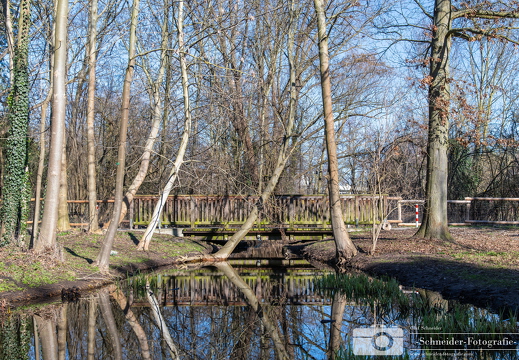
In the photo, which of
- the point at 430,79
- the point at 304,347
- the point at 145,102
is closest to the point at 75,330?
the point at 304,347

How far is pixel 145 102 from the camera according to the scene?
27.1 metres

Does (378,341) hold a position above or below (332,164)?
below

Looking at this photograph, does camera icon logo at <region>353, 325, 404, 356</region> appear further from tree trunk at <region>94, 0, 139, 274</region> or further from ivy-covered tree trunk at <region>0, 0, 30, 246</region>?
ivy-covered tree trunk at <region>0, 0, 30, 246</region>

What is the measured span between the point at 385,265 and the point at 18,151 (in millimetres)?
9943

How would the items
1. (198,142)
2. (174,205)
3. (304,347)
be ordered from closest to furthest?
1. (304,347)
2. (174,205)
3. (198,142)

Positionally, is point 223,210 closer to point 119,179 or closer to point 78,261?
point 78,261

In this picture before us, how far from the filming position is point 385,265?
41.4 feet

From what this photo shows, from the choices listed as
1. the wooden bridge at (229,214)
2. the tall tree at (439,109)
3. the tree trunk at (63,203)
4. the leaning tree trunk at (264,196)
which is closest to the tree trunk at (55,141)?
the leaning tree trunk at (264,196)

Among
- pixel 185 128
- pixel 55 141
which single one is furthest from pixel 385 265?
pixel 55 141

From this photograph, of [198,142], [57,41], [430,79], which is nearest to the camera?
[57,41]

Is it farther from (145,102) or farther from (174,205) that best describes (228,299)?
(145,102)

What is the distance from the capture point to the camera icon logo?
578 cm

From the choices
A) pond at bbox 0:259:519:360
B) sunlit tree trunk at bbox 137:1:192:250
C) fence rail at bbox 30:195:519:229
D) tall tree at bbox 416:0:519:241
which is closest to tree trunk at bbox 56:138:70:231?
fence rail at bbox 30:195:519:229

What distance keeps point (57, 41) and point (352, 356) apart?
9.96 meters
